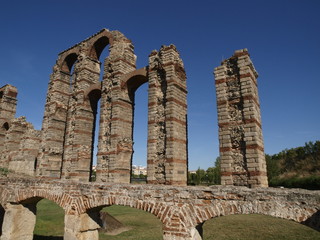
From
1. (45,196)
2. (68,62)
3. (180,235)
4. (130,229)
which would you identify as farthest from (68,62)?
(180,235)

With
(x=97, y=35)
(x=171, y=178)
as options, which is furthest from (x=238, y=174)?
(x=97, y=35)

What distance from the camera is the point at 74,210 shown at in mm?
7711

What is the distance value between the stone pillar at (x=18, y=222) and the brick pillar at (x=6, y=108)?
16.7 metres

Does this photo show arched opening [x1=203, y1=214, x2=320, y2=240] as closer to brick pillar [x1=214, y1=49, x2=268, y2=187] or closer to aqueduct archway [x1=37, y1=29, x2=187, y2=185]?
aqueduct archway [x1=37, y1=29, x2=187, y2=185]

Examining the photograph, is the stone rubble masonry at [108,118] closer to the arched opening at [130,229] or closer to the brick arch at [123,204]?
the arched opening at [130,229]

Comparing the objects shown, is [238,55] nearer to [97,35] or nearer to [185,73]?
[185,73]

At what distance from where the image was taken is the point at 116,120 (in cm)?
1305

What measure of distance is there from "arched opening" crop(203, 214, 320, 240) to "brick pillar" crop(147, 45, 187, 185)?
3.56m

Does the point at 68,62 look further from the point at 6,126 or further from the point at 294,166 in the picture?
the point at 294,166

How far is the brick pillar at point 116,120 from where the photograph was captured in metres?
12.8

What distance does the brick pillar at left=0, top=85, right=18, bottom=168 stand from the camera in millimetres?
24125

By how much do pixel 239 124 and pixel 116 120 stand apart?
6.97 m

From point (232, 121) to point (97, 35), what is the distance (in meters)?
12.6

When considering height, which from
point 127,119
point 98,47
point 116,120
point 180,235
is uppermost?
point 98,47
